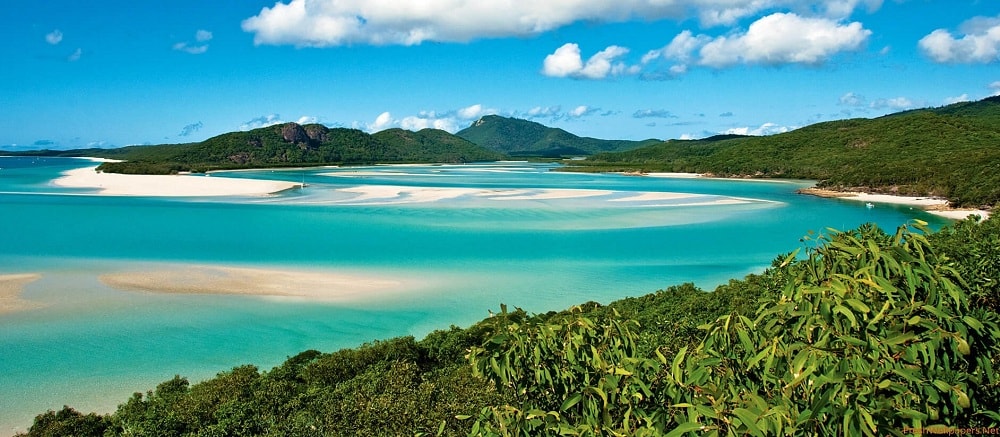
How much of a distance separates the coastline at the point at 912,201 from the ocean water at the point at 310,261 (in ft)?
7.43

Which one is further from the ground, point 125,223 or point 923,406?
point 923,406

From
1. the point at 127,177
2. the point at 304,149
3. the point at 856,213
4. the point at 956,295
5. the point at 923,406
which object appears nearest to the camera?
the point at 923,406

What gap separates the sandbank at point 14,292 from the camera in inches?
656

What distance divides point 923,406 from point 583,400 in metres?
1.36

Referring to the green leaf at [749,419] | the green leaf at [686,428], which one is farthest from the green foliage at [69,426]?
the green leaf at [749,419]

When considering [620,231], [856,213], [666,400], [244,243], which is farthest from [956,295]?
[856,213]

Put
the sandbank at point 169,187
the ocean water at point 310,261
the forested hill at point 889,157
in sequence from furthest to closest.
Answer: the sandbank at point 169,187 < the forested hill at point 889,157 < the ocean water at point 310,261

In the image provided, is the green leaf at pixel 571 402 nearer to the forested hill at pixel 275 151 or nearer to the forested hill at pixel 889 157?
the forested hill at pixel 889 157

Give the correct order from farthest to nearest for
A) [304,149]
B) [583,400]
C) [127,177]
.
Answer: [304,149]
[127,177]
[583,400]

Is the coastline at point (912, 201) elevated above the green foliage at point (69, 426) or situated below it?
below

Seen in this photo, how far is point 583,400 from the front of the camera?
302 cm

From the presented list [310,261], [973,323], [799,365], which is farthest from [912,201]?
[799,365]

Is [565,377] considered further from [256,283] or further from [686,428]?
[256,283]

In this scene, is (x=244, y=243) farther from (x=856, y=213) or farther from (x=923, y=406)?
(x=856, y=213)
